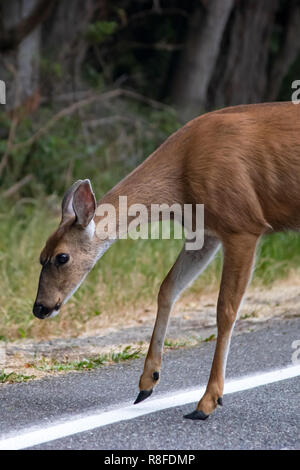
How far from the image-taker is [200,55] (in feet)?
48.4

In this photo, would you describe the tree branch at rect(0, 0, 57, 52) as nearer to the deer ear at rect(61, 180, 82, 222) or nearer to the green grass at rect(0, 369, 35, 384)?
the deer ear at rect(61, 180, 82, 222)

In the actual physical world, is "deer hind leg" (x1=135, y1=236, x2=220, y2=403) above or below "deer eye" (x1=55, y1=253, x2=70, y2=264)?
below

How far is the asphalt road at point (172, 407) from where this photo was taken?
411 cm

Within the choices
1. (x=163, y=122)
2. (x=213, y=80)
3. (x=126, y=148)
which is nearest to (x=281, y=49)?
(x=213, y=80)

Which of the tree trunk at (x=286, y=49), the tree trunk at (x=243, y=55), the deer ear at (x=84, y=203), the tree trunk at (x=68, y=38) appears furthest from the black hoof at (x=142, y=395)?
the tree trunk at (x=286, y=49)

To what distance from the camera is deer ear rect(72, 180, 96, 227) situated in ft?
15.9

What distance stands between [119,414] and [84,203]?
46.7 inches

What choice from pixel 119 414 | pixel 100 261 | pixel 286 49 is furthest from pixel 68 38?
pixel 119 414

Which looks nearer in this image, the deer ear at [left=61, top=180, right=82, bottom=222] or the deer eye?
the deer eye

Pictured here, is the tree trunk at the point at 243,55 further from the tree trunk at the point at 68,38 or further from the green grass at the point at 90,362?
the green grass at the point at 90,362

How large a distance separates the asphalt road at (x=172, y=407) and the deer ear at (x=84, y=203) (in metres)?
1.01

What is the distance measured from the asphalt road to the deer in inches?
11.5

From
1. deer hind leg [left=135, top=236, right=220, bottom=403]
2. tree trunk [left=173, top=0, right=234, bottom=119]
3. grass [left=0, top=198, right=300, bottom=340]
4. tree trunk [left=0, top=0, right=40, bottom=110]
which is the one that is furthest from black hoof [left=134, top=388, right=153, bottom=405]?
tree trunk [left=173, top=0, right=234, bottom=119]

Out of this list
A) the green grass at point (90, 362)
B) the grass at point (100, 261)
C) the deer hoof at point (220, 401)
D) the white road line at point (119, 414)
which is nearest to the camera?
the white road line at point (119, 414)
